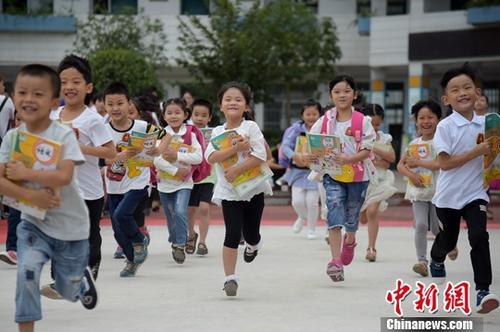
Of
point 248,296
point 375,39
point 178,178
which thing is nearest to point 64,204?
point 248,296

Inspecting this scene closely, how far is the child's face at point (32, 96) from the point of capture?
6387mm

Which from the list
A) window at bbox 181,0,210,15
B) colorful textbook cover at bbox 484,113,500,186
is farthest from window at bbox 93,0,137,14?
colorful textbook cover at bbox 484,113,500,186

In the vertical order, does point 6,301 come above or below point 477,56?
below

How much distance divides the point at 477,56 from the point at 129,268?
2469 cm

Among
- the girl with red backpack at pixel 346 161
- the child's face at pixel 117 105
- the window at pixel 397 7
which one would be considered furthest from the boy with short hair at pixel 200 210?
the window at pixel 397 7

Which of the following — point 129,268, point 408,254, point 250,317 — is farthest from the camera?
point 408,254

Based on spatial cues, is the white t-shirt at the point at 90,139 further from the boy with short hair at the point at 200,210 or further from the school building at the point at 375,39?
the school building at the point at 375,39

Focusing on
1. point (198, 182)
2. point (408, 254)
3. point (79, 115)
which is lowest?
point (408, 254)

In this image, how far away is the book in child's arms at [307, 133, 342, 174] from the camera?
9859mm

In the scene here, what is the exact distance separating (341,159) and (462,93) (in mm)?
1865

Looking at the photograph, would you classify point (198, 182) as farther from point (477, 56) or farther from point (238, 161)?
point (477, 56)

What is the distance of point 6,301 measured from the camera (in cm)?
864

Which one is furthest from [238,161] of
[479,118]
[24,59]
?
[24,59]

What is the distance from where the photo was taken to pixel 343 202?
33.1ft
